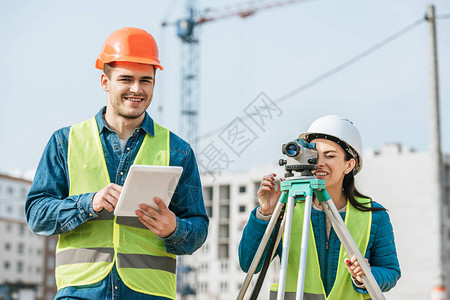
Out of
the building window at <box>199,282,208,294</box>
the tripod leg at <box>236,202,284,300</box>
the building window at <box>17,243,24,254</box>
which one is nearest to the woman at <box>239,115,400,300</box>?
the tripod leg at <box>236,202,284,300</box>

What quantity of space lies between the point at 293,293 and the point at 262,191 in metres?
0.57

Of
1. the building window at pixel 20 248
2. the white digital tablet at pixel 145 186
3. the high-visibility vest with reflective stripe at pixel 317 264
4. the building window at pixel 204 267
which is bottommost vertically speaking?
the building window at pixel 204 267

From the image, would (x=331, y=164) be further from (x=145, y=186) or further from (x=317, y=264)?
(x=145, y=186)

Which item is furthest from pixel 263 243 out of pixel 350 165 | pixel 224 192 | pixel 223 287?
pixel 224 192

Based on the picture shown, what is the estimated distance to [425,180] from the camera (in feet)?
205

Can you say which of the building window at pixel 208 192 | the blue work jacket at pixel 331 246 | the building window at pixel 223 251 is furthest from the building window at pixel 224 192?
the blue work jacket at pixel 331 246

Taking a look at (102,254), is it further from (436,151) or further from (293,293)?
(436,151)

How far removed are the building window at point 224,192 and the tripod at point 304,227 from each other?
3177 inches

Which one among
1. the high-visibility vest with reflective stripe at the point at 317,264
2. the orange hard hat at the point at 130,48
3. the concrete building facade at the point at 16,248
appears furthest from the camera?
the concrete building facade at the point at 16,248

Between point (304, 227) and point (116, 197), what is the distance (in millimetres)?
979

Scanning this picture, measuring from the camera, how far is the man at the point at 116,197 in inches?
128

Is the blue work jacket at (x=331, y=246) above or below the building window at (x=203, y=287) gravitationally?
above

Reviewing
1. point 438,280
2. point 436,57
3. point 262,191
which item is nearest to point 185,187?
point 262,191

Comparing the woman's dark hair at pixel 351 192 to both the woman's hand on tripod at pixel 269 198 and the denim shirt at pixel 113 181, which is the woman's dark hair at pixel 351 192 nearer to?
the woman's hand on tripod at pixel 269 198
